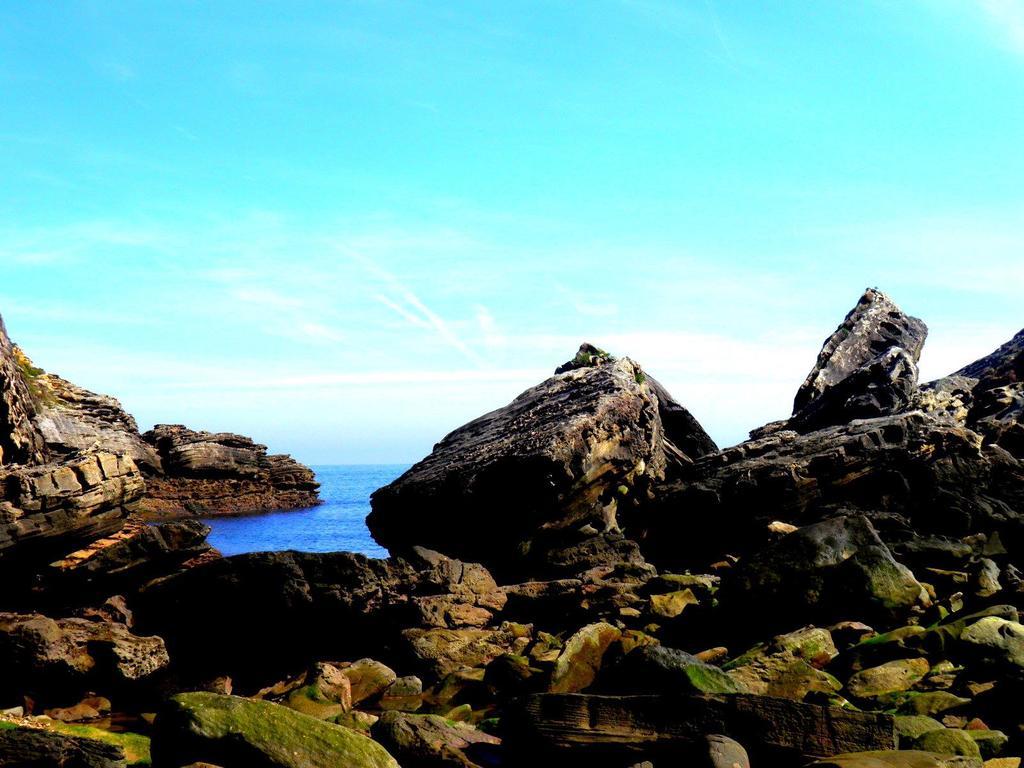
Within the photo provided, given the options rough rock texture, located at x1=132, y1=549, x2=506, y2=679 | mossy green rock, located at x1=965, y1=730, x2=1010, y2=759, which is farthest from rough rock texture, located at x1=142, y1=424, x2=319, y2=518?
mossy green rock, located at x1=965, y1=730, x2=1010, y2=759

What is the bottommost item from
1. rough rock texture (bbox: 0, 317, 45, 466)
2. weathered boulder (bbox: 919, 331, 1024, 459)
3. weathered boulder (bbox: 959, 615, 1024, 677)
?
weathered boulder (bbox: 959, 615, 1024, 677)

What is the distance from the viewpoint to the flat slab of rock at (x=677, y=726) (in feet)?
29.6

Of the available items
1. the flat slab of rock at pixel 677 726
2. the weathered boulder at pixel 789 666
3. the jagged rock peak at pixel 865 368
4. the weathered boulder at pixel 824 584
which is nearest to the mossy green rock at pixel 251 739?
the flat slab of rock at pixel 677 726

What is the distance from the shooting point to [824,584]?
559 inches

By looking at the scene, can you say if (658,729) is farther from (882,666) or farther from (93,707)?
(93,707)

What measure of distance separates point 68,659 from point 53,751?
646 centimetres

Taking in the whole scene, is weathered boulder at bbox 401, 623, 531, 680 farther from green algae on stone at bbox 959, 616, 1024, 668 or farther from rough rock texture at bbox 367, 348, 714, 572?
green algae on stone at bbox 959, 616, 1024, 668

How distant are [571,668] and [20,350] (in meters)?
50.0

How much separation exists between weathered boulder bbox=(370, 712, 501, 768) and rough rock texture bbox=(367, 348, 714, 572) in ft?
36.2

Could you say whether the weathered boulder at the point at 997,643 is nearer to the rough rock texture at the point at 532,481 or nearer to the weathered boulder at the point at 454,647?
the weathered boulder at the point at 454,647

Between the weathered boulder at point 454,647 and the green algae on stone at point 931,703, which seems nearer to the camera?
the green algae on stone at point 931,703

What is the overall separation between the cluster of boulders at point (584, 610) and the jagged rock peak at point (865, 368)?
0.16 m

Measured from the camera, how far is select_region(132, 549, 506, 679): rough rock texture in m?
16.2

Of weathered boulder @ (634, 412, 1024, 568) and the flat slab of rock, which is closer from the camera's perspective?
the flat slab of rock
